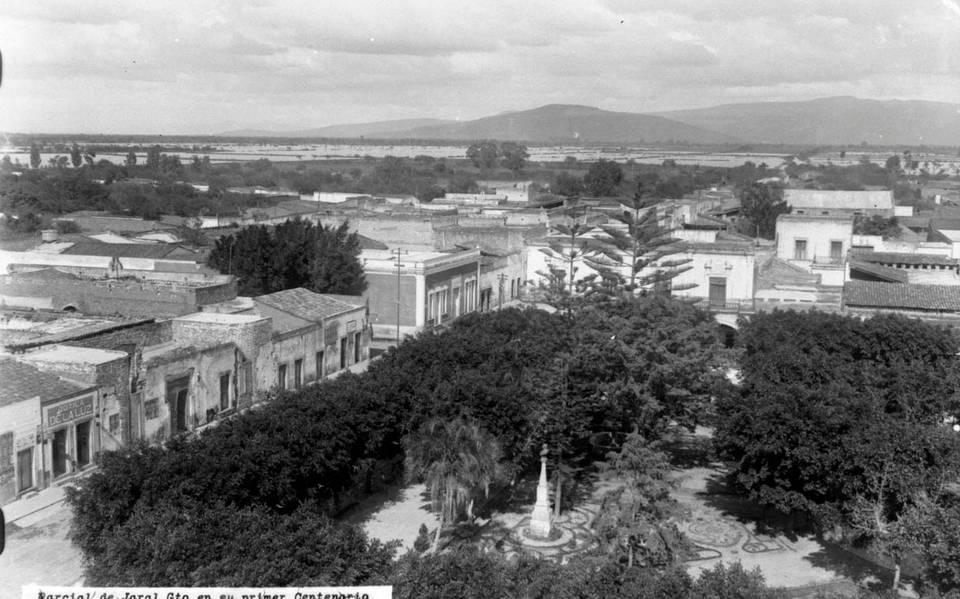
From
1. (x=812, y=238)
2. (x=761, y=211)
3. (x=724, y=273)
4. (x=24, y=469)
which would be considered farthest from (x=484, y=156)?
(x=24, y=469)

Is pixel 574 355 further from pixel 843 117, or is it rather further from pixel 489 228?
pixel 843 117

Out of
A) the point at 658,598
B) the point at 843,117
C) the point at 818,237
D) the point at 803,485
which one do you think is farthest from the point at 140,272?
the point at 843,117

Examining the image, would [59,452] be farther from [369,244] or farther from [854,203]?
[854,203]

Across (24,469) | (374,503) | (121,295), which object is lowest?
(374,503)

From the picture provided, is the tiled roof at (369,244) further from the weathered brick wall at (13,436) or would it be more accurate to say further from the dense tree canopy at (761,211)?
the dense tree canopy at (761,211)

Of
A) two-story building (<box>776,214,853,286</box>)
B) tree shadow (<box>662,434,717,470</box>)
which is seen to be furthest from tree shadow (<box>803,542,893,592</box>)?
two-story building (<box>776,214,853,286</box>)

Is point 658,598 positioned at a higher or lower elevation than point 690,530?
higher
